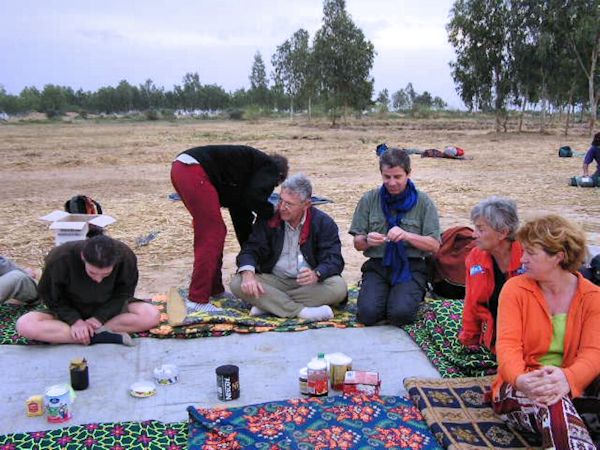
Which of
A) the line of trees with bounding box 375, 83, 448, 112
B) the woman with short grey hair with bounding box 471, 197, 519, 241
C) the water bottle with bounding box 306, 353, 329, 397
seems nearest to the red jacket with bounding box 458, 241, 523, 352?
the woman with short grey hair with bounding box 471, 197, 519, 241

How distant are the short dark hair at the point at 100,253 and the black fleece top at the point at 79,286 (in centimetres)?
17

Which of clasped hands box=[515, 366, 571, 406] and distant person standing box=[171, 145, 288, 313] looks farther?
distant person standing box=[171, 145, 288, 313]

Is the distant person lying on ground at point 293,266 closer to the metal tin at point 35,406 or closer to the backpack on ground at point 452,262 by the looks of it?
the backpack on ground at point 452,262

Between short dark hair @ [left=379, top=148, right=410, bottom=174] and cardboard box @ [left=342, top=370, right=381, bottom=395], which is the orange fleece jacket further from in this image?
short dark hair @ [left=379, top=148, right=410, bottom=174]

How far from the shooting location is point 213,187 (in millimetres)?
5000

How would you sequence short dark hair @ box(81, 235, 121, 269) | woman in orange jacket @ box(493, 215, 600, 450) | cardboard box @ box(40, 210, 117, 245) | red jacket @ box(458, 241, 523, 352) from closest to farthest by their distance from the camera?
woman in orange jacket @ box(493, 215, 600, 450)
red jacket @ box(458, 241, 523, 352)
short dark hair @ box(81, 235, 121, 269)
cardboard box @ box(40, 210, 117, 245)

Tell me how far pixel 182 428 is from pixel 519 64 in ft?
95.6

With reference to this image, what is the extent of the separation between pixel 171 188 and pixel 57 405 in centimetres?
949

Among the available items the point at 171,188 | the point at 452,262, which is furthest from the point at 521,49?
the point at 452,262

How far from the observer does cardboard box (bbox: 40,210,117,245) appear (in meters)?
5.27

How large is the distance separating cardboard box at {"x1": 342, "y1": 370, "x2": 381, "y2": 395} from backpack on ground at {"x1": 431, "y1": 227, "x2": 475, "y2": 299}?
169cm

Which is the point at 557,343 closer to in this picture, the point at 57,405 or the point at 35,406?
the point at 57,405

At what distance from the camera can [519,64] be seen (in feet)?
93.7

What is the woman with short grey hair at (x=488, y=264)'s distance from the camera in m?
3.50
